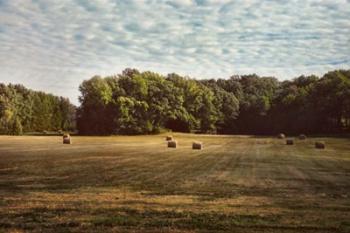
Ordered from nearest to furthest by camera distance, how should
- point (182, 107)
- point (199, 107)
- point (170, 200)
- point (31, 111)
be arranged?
point (170, 200) → point (182, 107) → point (199, 107) → point (31, 111)

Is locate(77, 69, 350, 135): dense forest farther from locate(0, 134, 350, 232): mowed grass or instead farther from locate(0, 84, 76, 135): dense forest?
locate(0, 134, 350, 232): mowed grass

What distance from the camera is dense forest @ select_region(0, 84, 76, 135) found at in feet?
390

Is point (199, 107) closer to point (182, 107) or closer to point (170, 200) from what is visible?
point (182, 107)

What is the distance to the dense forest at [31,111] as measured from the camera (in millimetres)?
119000

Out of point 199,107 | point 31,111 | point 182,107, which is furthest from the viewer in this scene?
point 31,111

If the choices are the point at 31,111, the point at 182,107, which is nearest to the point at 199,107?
the point at 182,107

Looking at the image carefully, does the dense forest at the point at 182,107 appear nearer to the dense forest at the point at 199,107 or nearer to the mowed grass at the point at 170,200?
the dense forest at the point at 199,107

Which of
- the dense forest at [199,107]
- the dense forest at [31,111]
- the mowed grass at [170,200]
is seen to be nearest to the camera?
the mowed grass at [170,200]

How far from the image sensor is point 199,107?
412ft

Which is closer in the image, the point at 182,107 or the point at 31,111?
the point at 182,107

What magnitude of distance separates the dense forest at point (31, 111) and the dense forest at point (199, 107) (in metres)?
18.9

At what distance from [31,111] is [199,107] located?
4765cm

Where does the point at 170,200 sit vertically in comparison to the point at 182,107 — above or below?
below

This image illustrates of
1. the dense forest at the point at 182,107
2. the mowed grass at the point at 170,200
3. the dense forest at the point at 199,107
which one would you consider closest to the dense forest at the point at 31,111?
the dense forest at the point at 182,107
